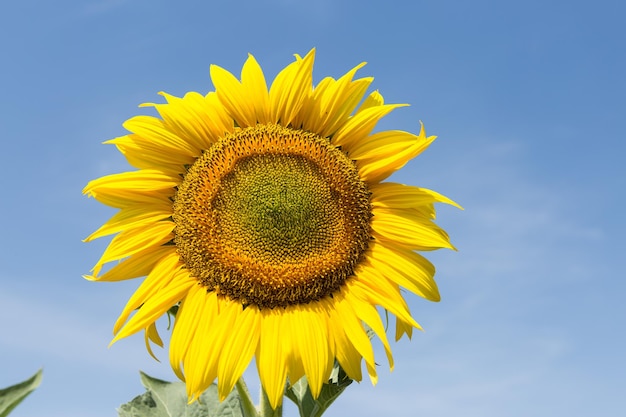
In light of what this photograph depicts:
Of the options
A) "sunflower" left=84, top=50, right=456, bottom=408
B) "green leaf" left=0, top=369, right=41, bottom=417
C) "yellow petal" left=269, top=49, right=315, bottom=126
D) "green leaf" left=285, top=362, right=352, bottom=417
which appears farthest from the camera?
"yellow petal" left=269, top=49, right=315, bottom=126

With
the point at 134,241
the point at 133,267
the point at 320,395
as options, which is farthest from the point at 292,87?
the point at 320,395

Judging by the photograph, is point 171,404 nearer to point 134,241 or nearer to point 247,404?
point 247,404

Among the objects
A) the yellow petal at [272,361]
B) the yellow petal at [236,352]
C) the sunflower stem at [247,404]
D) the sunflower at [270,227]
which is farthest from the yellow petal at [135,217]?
the sunflower stem at [247,404]

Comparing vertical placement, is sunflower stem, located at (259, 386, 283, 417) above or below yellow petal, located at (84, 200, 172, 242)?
below

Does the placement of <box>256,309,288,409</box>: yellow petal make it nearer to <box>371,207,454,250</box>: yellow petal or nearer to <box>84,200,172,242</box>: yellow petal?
<box>371,207,454,250</box>: yellow petal

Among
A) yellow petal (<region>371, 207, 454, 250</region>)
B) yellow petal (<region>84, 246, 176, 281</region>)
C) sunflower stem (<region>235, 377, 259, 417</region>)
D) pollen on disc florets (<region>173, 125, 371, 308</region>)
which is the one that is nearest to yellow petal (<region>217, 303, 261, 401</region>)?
pollen on disc florets (<region>173, 125, 371, 308</region>)

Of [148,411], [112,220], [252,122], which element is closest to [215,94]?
Answer: [252,122]

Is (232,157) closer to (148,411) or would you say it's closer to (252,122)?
(252,122)
